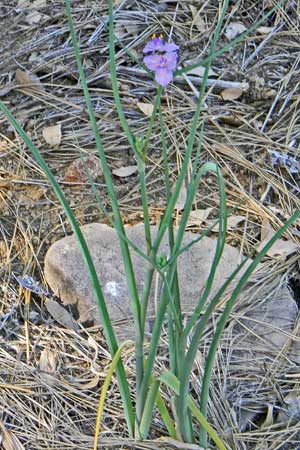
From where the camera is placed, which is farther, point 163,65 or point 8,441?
point 8,441

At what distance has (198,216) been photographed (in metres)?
1.93

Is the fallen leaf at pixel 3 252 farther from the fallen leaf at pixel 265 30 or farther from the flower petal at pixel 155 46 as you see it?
the fallen leaf at pixel 265 30

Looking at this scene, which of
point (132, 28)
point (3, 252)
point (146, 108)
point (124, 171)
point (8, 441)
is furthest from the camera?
point (132, 28)

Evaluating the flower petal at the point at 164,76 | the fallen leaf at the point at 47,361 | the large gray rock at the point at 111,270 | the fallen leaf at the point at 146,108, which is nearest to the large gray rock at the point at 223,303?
the large gray rock at the point at 111,270

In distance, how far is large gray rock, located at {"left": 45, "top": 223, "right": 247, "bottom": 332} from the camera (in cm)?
172

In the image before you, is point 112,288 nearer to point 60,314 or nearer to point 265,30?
point 60,314

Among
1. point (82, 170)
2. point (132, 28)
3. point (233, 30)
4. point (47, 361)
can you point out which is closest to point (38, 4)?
point (132, 28)

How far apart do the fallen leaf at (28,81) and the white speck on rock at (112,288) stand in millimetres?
733

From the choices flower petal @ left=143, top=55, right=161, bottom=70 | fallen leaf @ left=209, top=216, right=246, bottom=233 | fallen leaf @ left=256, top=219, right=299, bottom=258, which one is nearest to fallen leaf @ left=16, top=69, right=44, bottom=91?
fallen leaf @ left=209, top=216, right=246, bottom=233

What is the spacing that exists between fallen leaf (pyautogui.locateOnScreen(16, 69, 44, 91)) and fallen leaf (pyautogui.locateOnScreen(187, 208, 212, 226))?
624 mm

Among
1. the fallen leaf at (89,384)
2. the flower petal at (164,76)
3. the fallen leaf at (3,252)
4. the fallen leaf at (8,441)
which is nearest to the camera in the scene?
the flower petal at (164,76)

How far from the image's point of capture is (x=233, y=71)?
7.68 feet

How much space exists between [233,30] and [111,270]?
1.04 m

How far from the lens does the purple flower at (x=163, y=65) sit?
1.04 m
